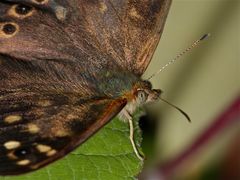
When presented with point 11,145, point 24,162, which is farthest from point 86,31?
point 24,162

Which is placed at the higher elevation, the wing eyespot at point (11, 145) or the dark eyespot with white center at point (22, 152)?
the dark eyespot with white center at point (22, 152)

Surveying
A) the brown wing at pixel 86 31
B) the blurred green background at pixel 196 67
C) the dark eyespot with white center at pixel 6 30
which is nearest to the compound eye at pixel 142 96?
the brown wing at pixel 86 31

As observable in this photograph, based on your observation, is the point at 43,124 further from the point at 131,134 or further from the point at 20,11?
the point at 20,11

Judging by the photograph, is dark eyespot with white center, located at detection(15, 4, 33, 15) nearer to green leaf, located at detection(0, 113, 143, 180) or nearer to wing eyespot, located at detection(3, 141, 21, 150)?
green leaf, located at detection(0, 113, 143, 180)

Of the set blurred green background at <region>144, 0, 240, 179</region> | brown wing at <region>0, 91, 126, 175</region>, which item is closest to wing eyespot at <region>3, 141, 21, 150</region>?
brown wing at <region>0, 91, 126, 175</region>

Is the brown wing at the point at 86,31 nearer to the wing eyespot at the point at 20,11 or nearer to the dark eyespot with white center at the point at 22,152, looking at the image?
the wing eyespot at the point at 20,11

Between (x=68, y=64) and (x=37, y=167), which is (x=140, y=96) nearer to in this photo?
(x=68, y=64)
